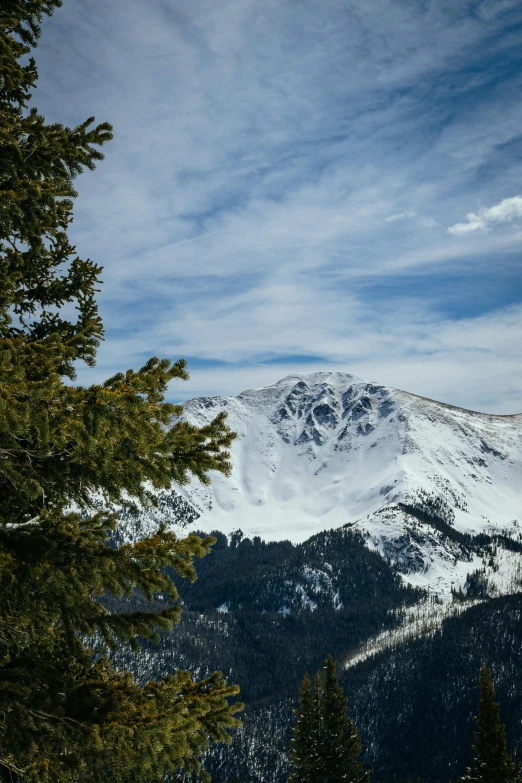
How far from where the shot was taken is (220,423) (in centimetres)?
700

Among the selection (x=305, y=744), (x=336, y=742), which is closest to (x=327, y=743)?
(x=336, y=742)

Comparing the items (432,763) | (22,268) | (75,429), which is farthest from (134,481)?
(432,763)

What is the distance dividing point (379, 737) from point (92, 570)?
9341 inches

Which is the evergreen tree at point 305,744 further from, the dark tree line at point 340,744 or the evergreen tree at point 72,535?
the evergreen tree at point 72,535

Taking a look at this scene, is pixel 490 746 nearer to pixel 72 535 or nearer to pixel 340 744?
pixel 340 744

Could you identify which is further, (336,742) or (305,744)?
(305,744)

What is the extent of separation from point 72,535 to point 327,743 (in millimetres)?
25420

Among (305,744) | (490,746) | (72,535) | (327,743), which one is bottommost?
(305,744)

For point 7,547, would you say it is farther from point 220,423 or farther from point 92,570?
point 220,423

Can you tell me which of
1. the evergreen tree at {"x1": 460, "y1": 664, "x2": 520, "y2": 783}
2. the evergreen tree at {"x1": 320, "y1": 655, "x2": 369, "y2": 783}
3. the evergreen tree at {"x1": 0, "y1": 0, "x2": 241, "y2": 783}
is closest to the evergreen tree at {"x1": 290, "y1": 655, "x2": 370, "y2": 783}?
the evergreen tree at {"x1": 320, "y1": 655, "x2": 369, "y2": 783}

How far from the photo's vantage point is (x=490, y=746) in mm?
24219

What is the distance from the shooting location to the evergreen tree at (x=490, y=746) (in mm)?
24078

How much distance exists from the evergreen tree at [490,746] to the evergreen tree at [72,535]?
2226cm

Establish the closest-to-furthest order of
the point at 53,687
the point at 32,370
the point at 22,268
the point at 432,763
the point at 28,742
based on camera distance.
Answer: the point at 32,370 < the point at 28,742 < the point at 53,687 < the point at 22,268 < the point at 432,763
